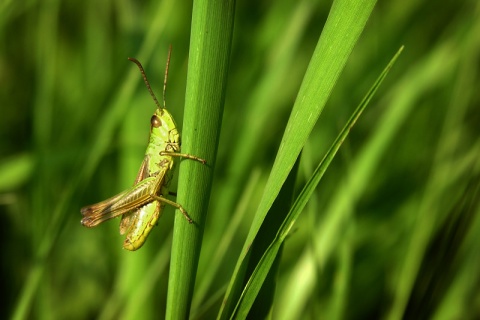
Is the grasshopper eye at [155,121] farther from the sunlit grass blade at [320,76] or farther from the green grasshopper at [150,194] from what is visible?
the sunlit grass blade at [320,76]

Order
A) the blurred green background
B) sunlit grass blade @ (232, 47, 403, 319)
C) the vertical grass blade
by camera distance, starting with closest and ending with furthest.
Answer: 1. the vertical grass blade
2. sunlit grass blade @ (232, 47, 403, 319)
3. the blurred green background

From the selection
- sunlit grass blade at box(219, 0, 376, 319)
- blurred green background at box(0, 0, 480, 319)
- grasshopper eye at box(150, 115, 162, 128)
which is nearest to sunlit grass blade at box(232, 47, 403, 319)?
sunlit grass blade at box(219, 0, 376, 319)

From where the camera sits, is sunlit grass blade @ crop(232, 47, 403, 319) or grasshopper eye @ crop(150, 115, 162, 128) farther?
grasshopper eye @ crop(150, 115, 162, 128)

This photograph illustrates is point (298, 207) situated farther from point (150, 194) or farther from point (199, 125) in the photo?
point (150, 194)

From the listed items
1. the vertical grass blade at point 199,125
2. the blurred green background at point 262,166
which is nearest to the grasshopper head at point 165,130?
the blurred green background at point 262,166

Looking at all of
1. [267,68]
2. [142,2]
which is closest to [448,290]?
[267,68]

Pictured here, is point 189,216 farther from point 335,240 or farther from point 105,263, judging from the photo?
point 105,263

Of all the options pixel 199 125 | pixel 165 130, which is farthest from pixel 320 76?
pixel 165 130

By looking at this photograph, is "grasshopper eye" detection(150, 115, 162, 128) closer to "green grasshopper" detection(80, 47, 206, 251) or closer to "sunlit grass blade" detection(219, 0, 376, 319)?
"green grasshopper" detection(80, 47, 206, 251)
